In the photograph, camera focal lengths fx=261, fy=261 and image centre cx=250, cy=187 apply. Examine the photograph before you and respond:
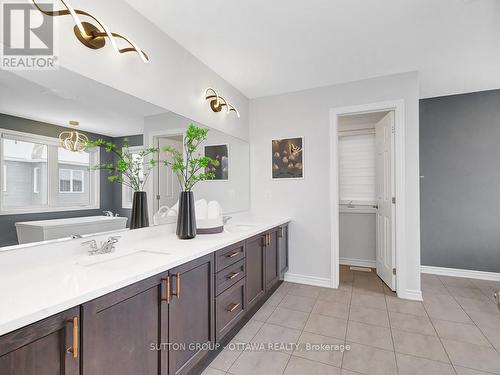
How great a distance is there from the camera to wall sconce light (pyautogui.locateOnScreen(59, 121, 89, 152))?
1487mm

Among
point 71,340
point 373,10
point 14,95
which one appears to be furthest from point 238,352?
point 373,10

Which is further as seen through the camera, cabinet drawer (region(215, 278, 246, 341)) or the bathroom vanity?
cabinet drawer (region(215, 278, 246, 341))

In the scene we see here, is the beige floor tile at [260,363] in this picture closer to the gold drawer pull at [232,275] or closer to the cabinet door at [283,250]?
the gold drawer pull at [232,275]

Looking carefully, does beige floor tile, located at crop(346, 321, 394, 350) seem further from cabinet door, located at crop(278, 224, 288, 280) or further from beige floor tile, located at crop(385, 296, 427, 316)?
cabinet door, located at crop(278, 224, 288, 280)

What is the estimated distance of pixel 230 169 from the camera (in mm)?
3135

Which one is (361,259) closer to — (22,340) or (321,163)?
(321,163)

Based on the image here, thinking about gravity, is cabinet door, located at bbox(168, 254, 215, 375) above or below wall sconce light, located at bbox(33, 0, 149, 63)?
below

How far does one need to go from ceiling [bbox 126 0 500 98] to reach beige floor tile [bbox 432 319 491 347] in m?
2.44

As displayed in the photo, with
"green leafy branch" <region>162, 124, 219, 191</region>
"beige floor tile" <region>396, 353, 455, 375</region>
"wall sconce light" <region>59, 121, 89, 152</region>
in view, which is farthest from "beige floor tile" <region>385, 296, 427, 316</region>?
"wall sconce light" <region>59, 121, 89, 152</region>

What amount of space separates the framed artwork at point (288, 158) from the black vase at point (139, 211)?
1862 mm

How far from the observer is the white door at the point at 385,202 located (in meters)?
2.93

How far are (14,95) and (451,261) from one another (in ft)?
15.3

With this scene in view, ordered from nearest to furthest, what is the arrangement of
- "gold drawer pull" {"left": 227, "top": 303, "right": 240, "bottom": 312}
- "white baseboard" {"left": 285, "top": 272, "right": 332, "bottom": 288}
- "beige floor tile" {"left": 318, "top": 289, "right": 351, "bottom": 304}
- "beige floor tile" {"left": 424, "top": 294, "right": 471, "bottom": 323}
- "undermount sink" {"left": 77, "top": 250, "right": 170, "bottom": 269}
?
"undermount sink" {"left": 77, "top": 250, "right": 170, "bottom": 269}
"gold drawer pull" {"left": 227, "top": 303, "right": 240, "bottom": 312}
"beige floor tile" {"left": 424, "top": 294, "right": 471, "bottom": 323}
"beige floor tile" {"left": 318, "top": 289, "right": 351, "bottom": 304}
"white baseboard" {"left": 285, "top": 272, "right": 332, "bottom": 288}

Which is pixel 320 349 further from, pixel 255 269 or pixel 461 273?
pixel 461 273
